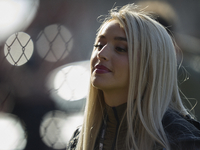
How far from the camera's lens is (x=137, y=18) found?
93cm

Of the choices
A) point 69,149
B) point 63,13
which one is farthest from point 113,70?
point 63,13

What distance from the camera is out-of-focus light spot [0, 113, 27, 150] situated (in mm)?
1332

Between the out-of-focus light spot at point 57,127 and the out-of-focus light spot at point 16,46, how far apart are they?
1.29 feet

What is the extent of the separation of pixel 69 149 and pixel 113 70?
0.54 m

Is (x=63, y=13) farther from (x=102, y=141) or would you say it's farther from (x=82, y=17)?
(x=102, y=141)

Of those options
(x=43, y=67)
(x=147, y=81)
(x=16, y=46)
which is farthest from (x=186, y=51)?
(x=16, y=46)

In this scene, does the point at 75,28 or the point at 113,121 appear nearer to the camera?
the point at 113,121

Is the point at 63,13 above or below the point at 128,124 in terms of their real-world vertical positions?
above

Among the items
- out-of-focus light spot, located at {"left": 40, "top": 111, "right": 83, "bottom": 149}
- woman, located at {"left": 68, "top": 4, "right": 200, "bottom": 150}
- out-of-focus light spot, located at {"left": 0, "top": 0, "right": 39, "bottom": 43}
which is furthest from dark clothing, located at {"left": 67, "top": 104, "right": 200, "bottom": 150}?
out-of-focus light spot, located at {"left": 0, "top": 0, "right": 39, "bottom": 43}

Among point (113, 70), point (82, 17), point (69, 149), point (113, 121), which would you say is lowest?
point (69, 149)

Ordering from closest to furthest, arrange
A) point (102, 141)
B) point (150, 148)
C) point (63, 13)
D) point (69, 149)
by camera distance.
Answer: point (150, 148) → point (102, 141) → point (69, 149) → point (63, 13)

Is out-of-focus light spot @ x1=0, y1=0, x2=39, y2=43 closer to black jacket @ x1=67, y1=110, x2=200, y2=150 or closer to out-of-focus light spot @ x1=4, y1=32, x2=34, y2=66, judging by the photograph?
out-of-focus light spot @ x1=4, y1=32, x2=34, y2=66

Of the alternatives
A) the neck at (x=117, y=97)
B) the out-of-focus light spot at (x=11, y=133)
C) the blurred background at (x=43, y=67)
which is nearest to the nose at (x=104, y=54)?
the neck at (x=117, y=97)

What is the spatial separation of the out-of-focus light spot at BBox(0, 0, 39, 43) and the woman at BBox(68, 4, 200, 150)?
624 millimetres
